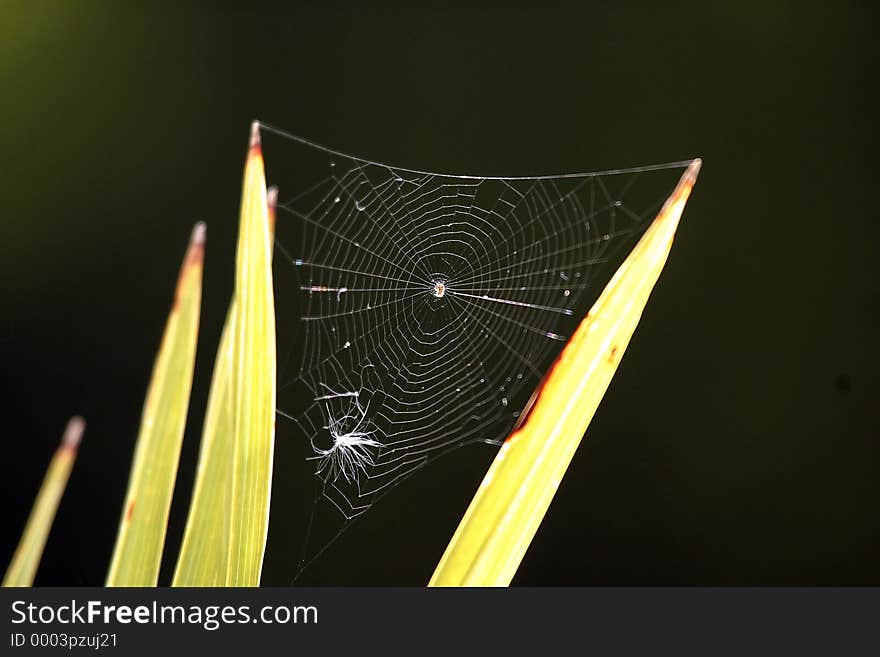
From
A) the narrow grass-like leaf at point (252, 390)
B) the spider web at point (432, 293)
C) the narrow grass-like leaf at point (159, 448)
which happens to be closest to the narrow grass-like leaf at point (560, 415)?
the narrow grass-like leaf at point (252, 390)

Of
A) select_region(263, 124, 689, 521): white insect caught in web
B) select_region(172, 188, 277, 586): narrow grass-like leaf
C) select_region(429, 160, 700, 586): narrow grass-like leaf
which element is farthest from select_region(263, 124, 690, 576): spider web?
select_region(429, 160, 700, 586): narrow grass-like leaf

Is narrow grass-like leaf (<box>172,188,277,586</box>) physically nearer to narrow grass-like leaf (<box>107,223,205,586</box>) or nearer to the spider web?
narrow grass-like leaf (<box>107,223,205,586</box>)

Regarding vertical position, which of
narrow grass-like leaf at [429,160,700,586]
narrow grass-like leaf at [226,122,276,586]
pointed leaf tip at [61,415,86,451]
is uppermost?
pointed leaf tip at [61,415,86,451]

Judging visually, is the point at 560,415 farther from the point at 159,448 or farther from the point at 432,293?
the point at 432,293

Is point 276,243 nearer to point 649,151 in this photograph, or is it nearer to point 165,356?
point 649,151

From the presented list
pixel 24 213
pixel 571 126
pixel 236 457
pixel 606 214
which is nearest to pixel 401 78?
pixel 571 126

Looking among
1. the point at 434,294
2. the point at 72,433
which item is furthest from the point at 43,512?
the point at 434,294
